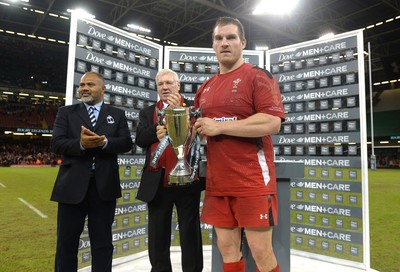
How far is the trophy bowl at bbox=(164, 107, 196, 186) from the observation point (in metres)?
1.61

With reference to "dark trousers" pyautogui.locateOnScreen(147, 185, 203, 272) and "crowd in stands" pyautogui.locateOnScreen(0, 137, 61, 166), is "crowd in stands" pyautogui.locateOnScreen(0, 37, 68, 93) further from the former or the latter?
"dark trousers" pyautogui.locateOnScreen(147, 185, 203, 272)

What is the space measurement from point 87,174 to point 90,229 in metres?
0.45

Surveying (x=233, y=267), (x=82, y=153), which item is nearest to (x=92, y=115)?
(x=82, y=153)

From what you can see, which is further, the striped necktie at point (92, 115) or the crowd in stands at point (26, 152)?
the crowd in stands at point (26, 152)

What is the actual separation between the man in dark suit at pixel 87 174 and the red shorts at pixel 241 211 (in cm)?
98

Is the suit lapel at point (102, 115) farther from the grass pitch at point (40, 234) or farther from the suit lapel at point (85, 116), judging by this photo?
the grass pitch at point (40, 234)

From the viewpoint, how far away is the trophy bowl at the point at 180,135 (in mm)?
1612

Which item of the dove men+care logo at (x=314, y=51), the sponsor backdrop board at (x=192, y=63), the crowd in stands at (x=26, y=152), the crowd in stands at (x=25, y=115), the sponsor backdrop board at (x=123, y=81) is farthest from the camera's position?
the crowd in stands at (x=25, y=115)

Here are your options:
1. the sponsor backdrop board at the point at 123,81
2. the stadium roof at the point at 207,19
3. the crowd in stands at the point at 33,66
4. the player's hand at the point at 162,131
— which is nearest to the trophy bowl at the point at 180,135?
the player's hand at the point at 162,131

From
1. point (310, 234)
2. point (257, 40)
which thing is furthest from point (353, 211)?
point (257, 40)

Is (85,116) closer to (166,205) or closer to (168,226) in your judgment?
(166,205)

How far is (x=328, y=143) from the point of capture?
3.84 m

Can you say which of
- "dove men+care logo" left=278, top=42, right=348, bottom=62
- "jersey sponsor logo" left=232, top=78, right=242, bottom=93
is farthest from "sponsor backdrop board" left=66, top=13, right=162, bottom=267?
"jersey sponsor logo" left=232, top=78, right=242, bottom=93

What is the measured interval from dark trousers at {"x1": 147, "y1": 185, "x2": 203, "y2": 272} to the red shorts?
744 millimetres
